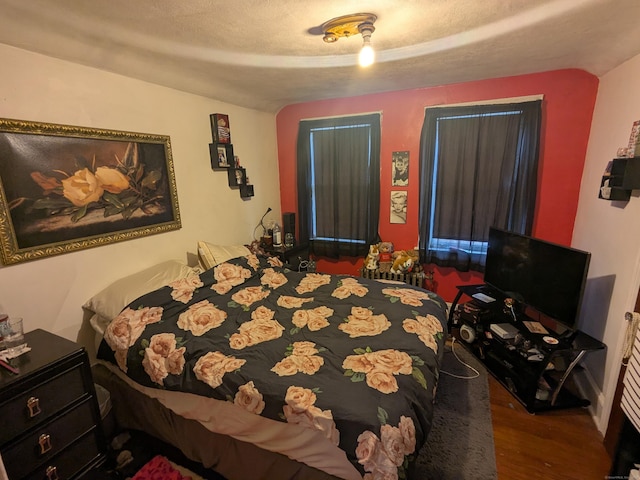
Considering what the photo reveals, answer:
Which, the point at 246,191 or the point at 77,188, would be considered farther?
the point at 246,191

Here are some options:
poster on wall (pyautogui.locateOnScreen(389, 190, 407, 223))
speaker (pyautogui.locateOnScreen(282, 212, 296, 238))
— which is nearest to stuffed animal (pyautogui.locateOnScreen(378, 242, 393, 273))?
poster on wall (pyautogui.locateOnScreen(389, 190, 407, 223))

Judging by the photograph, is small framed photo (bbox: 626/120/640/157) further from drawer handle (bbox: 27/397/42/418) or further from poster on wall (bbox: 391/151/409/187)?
drawer handle (bbox: 27/397/42/418)

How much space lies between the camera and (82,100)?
190 centimetres

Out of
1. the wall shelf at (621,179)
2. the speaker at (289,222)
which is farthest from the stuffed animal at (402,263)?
the wall shelf at (621,179)

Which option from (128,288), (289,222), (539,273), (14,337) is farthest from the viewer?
(289,222)

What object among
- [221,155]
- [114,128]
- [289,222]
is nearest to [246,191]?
[221,155]

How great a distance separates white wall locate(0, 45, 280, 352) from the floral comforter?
0.40 m

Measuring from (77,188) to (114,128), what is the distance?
1.66 feet

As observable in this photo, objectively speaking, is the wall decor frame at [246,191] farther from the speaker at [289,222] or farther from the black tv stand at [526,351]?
the black tv stand at [526,351]

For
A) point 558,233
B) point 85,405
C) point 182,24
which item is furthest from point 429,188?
point 85,405

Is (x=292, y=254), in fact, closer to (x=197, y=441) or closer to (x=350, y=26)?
(x=197, y=441)

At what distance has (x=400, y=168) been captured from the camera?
10.6 feet

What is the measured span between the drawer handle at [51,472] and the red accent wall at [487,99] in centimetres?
294

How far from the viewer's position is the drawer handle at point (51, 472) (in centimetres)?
139
